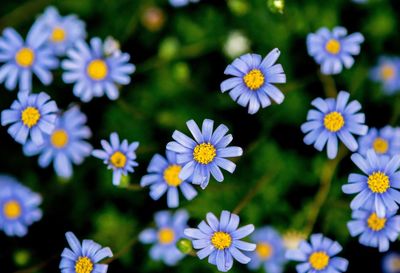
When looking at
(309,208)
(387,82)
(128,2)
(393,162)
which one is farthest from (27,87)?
(387,82)

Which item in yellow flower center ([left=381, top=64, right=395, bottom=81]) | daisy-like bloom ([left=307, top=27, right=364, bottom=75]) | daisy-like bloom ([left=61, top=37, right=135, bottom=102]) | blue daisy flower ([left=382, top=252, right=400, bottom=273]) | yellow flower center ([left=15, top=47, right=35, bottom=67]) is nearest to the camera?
daisy-like bloom ([left=307, top=27, right=364, bottom=75])

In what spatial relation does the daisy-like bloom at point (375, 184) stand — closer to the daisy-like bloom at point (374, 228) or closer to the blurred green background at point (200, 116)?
the daisy-like bloom at point (374, 228)

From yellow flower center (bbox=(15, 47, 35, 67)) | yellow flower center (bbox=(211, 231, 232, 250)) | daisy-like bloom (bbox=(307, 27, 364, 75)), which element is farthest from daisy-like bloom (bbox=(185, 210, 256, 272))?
yellow flower center (bbox=(15, 47, 35, 67))

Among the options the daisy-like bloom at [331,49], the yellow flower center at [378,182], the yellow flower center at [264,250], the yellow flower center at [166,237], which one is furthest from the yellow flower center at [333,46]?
the yellow flower center at [166,237]

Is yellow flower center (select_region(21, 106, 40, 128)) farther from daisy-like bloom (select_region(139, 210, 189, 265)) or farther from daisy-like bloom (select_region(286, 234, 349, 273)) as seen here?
daisy-like bloom (select_region(286, 234, 349, 273))

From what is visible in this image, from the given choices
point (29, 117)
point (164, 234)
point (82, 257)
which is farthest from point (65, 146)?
point (82, 257)

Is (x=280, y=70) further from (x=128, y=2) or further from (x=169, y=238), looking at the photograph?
(x=128, y=2)
